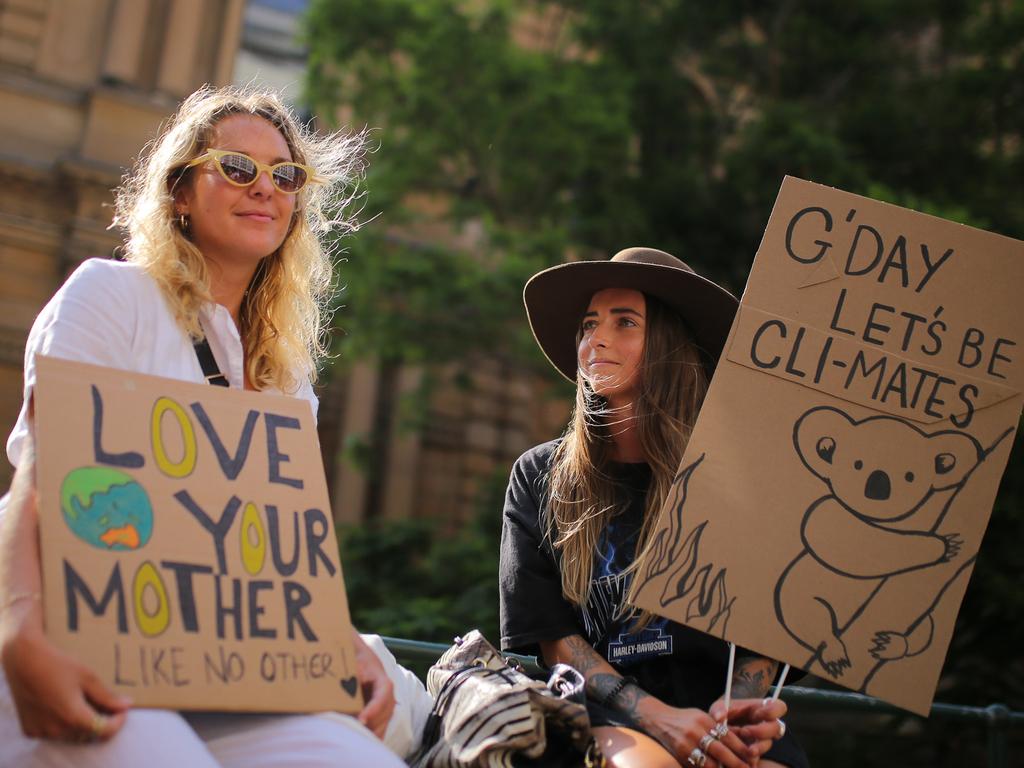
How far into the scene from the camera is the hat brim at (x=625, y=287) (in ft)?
10.7

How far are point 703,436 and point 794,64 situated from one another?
12.8 meters

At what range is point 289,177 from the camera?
8.89 feet

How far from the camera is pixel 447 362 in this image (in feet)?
41.9

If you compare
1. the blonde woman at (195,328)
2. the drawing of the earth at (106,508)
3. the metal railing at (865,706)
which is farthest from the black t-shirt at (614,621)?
the drawing of the earth at (106,508)

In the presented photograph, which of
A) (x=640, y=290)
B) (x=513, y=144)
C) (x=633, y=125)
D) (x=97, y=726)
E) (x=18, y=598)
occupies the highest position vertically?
(x=633, y=125)

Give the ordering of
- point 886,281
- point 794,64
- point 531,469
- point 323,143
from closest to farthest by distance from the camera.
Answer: point 886,281 < point 323,143 < point 531,469 < point 794,64

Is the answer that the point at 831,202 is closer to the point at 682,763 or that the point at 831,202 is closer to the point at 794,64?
the point at 682,763

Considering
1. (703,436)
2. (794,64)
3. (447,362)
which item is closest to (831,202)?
(703,436)

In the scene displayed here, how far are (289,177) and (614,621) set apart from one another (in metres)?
1.35

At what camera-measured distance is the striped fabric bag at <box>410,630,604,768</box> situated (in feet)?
8.09

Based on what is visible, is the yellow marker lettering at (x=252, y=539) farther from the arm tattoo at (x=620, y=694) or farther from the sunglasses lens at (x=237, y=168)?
the arm tattoo at (x=620, y=694)

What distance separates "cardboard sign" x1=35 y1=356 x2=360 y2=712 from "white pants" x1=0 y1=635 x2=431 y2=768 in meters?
0.04

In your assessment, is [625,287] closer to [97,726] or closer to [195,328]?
[195,328]

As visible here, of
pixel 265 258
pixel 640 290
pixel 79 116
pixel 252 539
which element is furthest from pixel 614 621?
pixel 79 116
